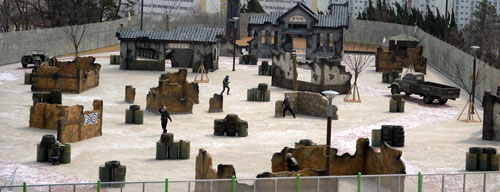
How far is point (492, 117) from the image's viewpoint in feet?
141

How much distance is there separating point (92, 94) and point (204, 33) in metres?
17.8

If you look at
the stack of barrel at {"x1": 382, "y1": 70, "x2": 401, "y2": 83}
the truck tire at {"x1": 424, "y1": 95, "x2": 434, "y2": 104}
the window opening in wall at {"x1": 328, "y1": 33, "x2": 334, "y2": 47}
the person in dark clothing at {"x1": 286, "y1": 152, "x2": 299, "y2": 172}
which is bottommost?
the person in dark clothing at {"x1": 286, "y1": 152, "x2": 299, "y2": 172}

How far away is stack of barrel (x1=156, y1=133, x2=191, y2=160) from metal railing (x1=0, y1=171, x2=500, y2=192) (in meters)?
6.75

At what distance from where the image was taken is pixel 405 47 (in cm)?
8531

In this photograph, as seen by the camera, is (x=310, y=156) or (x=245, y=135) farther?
(x=245, y=135)

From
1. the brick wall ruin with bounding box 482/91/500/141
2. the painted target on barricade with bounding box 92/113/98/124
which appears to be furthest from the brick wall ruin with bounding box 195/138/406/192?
the brick wall ruin with bounding box 482/91/500/141

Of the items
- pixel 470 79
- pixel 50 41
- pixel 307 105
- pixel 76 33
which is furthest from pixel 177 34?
pixel 470 79

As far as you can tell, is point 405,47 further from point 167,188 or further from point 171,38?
point 167,188

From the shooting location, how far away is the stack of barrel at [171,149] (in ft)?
122

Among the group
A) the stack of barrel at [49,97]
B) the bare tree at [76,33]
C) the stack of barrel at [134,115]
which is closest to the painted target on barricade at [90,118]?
the stack of barrel at [134,115]

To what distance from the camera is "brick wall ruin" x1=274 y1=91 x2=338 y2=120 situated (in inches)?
1959

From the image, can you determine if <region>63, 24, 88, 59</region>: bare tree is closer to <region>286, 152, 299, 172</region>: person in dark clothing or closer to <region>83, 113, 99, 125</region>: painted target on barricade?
<region>83, 113, 99, 125</region>: painted target on barricade

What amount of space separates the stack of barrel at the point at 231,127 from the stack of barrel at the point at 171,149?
A: 19.7 feet

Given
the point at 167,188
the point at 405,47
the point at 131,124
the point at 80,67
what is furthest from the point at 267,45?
the point at 167,188
